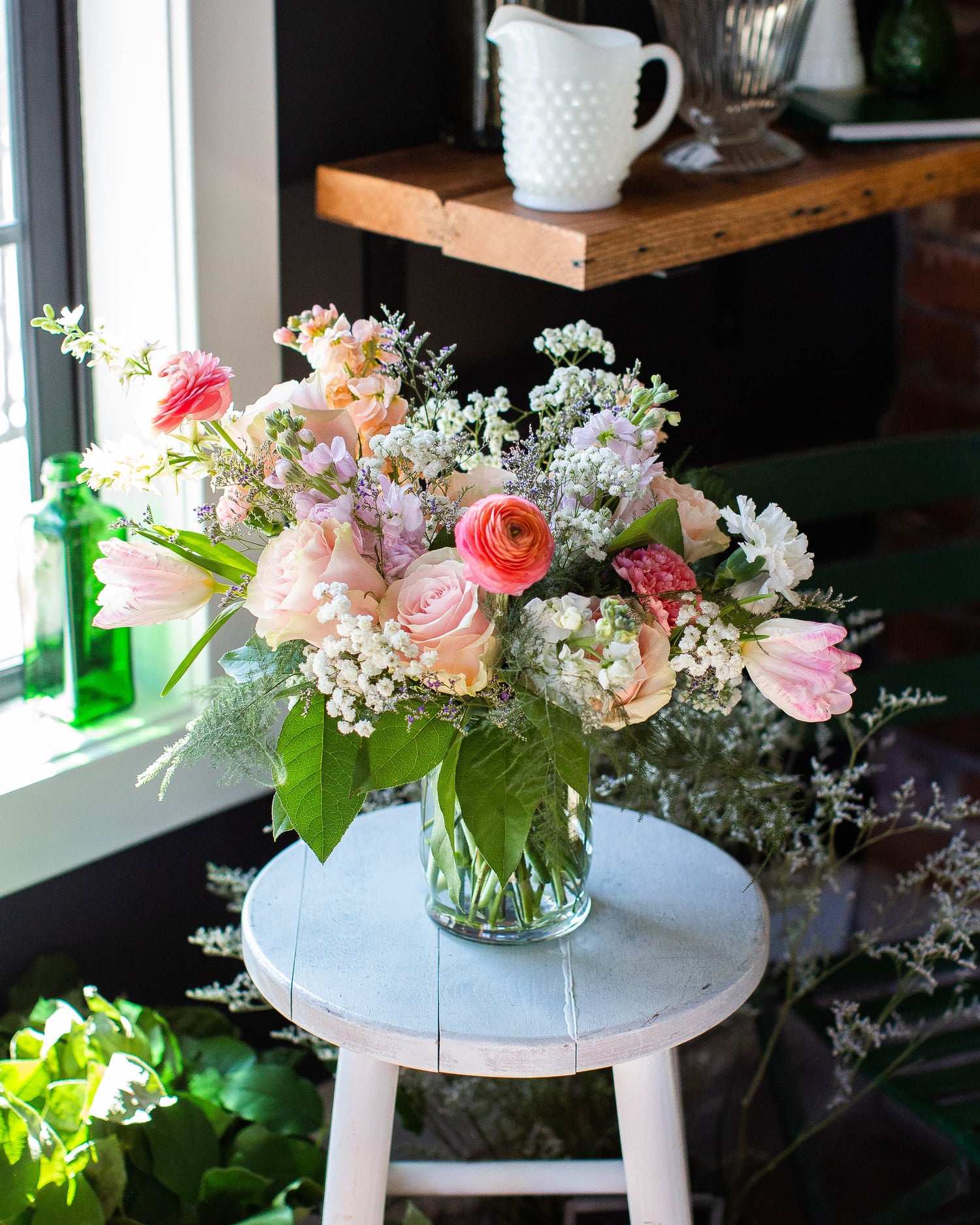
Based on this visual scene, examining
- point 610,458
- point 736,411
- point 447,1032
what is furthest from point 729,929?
point 736,411

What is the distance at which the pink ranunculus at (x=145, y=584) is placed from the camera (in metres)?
0.78

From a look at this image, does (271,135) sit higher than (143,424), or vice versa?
(271,135)

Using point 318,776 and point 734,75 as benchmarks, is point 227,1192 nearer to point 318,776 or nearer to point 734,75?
point 318,776

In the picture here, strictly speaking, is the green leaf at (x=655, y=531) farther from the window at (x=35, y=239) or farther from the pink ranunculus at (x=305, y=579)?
the window at (x=35, y=239)

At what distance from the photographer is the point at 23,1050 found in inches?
45.4

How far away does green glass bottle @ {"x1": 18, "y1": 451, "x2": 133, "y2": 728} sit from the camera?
1.21 meters

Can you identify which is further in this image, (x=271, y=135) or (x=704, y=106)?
(x=704, y=106)

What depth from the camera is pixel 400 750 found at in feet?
2.63

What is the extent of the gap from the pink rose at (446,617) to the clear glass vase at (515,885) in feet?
0.54

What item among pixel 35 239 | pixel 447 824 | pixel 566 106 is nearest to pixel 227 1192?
pixel 447 824

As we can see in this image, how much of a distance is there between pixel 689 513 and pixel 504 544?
0.60 feet

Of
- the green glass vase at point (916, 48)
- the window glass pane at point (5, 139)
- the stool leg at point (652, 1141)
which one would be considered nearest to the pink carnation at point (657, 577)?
the stool leg at point (652, 1141)

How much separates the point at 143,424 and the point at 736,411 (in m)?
1.09

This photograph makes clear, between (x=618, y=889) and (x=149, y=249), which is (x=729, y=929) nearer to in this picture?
(x=618, y=889)
